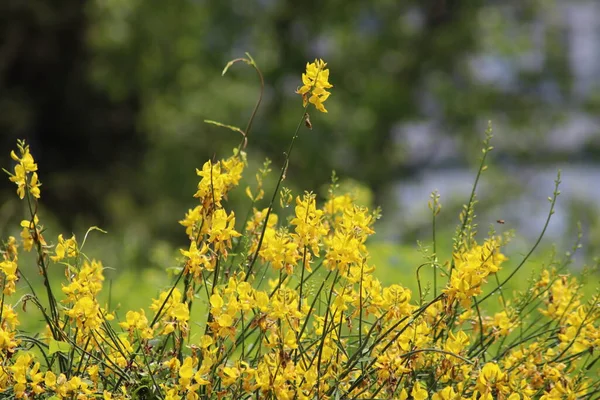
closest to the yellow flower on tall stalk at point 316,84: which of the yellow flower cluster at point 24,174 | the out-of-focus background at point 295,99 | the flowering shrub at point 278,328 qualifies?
the flowering shrub at point 278,328

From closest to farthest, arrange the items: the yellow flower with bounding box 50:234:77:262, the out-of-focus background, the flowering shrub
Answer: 1. the flowering shrub
2. the yellow flower with bounding box 50:234:77:262
3. the out-of-focus background

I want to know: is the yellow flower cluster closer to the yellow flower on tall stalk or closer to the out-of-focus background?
the yellow flower on tall stalk

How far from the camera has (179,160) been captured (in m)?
11.7

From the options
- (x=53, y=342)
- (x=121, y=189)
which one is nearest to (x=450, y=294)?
(x=53, y=342)

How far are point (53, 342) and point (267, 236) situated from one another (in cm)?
49

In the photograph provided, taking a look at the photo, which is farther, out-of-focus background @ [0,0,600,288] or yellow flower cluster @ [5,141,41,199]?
out-of-focus background @ [0,0,600,288]

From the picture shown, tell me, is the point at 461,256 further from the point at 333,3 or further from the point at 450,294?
the point at 333,3

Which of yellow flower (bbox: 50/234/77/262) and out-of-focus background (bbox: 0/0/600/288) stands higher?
out-of-focus background (bbox: 0/0/600/288)

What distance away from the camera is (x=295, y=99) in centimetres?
1211

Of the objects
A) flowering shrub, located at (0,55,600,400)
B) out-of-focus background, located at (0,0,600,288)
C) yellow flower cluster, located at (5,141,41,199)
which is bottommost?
flowering shrub, located at (0,55,600,400)

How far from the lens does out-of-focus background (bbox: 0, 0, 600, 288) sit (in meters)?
11.6

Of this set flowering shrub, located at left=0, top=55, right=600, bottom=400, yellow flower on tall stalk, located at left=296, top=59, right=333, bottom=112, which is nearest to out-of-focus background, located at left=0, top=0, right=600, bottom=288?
flowering shrub, located at left=0, top=55, right=600, bottom=400

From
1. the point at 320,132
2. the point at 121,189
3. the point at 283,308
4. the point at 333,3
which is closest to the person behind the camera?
the point at 283,308

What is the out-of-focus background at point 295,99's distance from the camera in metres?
11.6
